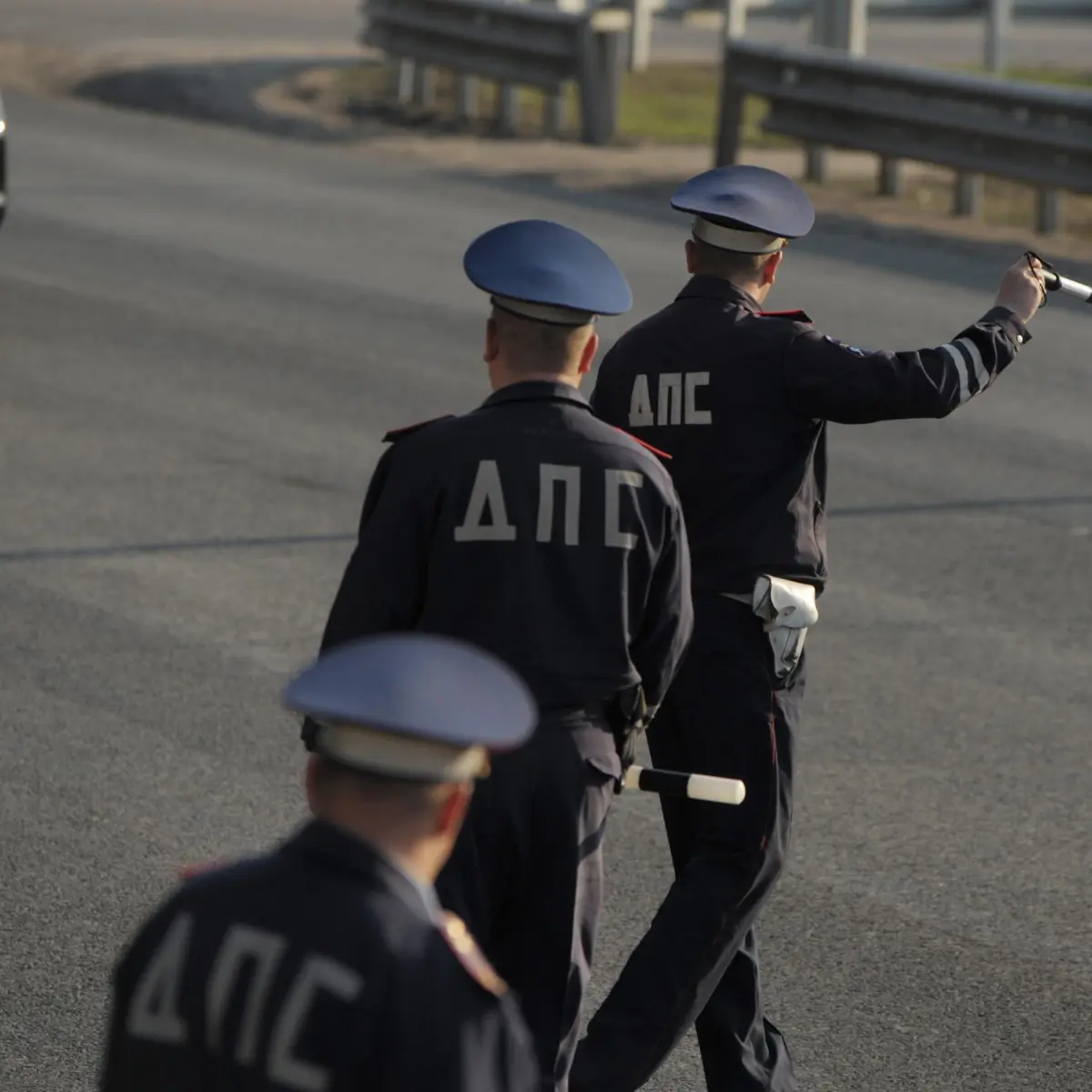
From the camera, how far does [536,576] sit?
3781mm

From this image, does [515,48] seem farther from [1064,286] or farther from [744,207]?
[744,207]

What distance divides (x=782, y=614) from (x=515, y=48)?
17155mm

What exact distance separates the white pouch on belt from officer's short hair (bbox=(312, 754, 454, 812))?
2.20 metres

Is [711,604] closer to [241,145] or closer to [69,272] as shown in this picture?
[69,272]

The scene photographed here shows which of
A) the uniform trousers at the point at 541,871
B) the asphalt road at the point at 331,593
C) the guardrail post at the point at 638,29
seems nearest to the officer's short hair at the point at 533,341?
the uniform trousers at the point at 541,871

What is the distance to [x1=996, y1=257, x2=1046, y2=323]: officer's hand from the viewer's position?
4.90 metres

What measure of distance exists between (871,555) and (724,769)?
4.62 m

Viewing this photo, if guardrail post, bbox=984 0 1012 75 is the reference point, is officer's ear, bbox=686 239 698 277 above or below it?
above

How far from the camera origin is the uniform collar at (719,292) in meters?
4.76

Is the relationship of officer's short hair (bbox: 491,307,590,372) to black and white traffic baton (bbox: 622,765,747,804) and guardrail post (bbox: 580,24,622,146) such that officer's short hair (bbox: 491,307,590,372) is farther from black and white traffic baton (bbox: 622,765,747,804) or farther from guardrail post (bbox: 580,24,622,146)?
guardrail post (bbox: 580,24,622,146)

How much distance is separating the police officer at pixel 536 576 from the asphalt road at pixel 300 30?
23.0m

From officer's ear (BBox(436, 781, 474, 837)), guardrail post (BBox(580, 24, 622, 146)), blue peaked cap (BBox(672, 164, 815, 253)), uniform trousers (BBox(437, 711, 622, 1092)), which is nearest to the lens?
officer's ear (BBox(436, 781, 474, 837))

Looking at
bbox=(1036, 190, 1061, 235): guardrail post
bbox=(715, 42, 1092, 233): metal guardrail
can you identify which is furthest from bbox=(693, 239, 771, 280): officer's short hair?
bbox=(1036, 190, 1061, 235): guardrail post

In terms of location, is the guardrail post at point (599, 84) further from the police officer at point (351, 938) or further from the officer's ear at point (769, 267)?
the police officer at point (351, 938)
